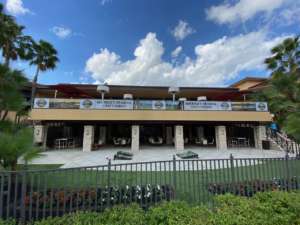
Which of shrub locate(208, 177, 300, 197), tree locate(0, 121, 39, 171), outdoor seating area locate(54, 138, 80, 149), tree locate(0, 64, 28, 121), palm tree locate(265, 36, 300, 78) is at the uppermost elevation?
palm tree locate(265, 36, 300, 78)

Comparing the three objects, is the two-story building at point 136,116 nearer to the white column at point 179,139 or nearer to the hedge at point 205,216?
the white column at point 179,139

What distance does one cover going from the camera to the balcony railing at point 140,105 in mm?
12912

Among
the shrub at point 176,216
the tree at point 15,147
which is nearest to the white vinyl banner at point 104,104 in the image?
the tree at point 15,147

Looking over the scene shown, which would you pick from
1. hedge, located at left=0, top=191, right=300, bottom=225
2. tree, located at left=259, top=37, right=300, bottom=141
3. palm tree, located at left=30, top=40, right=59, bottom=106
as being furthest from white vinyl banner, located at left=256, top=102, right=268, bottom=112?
palm tree, located at left=30, top=40, right=59, bottom=106

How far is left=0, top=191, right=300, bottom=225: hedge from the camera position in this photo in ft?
11.0

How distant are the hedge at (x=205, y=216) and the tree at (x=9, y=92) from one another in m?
3.65

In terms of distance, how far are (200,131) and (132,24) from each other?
14.5 metres

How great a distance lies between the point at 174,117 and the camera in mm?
13633

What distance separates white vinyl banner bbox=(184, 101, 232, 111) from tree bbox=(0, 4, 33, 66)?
51.0ft

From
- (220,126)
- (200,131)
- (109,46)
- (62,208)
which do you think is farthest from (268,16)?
(62,208)

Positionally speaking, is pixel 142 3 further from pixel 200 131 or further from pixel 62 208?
pixel 62 208

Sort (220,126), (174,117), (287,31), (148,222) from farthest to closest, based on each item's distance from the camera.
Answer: (287,31), (220,126), (174,117), (148,222)

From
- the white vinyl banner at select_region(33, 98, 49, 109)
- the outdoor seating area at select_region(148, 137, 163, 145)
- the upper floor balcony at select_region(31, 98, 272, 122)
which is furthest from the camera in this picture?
the outdoor seating area at select_region(148, 137, 163, 145)

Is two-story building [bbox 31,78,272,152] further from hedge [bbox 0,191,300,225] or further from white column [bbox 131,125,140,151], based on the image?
hedge [bbox 0,191,300,225]
